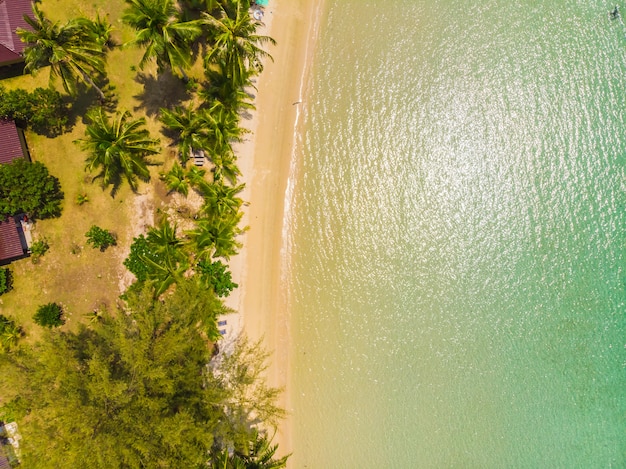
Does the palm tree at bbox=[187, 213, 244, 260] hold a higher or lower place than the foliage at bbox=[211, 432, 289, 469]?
higher

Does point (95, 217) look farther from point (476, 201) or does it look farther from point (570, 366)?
point (570, 366)

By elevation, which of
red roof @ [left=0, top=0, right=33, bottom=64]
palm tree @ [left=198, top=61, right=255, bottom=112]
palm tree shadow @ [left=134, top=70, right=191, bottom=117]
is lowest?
palm tree @ [left=198, top=61, right=255, bottom=112]

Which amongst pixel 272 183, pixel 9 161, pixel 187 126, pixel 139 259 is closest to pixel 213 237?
pixel 139 259

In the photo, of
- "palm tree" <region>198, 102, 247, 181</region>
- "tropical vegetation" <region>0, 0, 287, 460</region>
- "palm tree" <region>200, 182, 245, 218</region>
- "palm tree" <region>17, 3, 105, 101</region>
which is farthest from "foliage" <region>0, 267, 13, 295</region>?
"palm tree" <region>198, 102, 247, 181</region>

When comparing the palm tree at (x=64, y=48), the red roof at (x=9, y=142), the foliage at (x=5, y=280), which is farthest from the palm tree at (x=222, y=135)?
the foliage at (x=5, y=280)

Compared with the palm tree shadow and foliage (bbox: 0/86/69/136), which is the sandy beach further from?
foliage (bbox: 0/86/69/136)

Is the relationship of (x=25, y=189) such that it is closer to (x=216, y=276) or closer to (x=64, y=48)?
(x=64, y=48)

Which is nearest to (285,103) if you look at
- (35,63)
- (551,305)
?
(35,63)
